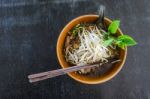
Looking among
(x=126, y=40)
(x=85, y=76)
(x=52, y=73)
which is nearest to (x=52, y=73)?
(x=52, y=73)

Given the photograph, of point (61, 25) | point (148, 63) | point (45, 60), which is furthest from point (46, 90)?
point (148, 63)

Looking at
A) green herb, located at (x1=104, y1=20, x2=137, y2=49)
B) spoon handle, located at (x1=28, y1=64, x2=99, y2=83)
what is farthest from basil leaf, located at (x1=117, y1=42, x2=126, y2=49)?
spoon handle, located at (x1=28, y1=64, x2=99, y2=83)

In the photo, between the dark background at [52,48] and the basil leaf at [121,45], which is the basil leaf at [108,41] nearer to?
the basil leaf at [121,45]

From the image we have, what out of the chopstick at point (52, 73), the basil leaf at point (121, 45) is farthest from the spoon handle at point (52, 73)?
the basil leaf at point (121, 45)

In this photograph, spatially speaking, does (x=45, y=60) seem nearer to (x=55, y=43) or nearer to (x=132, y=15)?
(x=55, y=43)

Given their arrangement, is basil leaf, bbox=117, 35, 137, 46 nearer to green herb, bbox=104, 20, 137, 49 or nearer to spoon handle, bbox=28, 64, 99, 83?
green herb, bbox=104, 20, 137, 49
